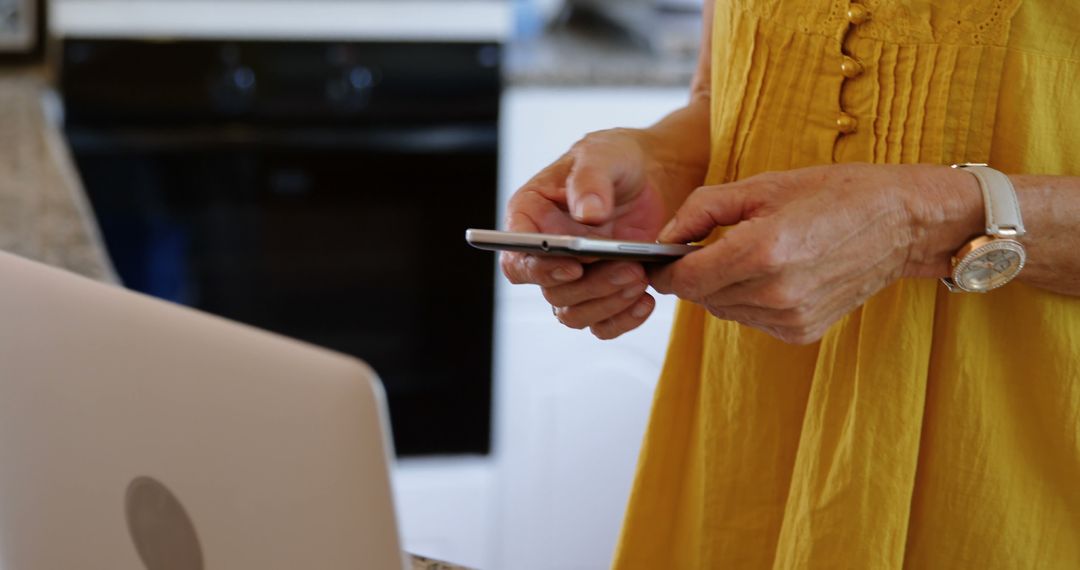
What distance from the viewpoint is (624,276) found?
792 mm

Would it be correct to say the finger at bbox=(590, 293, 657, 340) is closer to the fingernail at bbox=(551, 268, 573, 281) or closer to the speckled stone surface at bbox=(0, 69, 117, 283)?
the fingernail at bbox=(551, 268, 573, 281)

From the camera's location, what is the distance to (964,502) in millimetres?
802

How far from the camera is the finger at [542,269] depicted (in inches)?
30.9

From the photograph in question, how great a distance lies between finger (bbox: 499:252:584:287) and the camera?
786mm

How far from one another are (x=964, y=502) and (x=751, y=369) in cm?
17

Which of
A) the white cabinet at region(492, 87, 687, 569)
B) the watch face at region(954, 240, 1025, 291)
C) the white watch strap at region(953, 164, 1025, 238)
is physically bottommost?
the white cabinet at region(492, 87, 687, 569)

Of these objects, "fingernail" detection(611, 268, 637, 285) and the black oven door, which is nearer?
"fingernail" detection(611, 268, 637, 285)

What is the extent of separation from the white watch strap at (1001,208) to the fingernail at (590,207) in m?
0.23

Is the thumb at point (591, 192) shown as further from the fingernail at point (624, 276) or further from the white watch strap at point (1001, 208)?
the white watch strap at point (1001, 208)

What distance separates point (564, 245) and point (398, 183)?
158 cm

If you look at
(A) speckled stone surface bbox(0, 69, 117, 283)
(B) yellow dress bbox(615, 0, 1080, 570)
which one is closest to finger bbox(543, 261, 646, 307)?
(B) yellow dress bbox(615, 0, 1080, 570)

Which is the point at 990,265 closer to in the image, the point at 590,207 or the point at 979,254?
the point at 979,254

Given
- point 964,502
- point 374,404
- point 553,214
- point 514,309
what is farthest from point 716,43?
point 514,309

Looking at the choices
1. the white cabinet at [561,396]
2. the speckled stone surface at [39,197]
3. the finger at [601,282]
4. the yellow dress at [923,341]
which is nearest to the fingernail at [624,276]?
the finger at [601,282]
